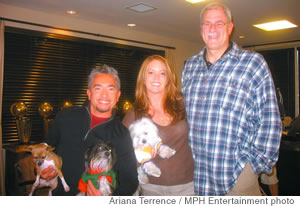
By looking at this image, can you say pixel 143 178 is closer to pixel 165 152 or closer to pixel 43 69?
pixel 165 152

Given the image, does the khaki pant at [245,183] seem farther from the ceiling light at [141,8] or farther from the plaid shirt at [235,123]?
the ceiling light at [141,8]

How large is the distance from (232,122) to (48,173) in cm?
101

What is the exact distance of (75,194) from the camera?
1354 millimetres

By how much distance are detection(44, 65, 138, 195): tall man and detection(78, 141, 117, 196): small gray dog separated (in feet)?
0.11

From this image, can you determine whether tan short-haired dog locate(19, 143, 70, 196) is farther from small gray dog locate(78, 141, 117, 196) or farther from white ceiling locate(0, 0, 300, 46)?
white ceiling locate(0, 0, 300, 46)

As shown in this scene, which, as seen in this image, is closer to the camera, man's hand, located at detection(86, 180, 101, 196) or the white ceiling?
man's hand, located at detection(86, 180, 101, 196)

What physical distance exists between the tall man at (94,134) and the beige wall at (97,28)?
3457mm

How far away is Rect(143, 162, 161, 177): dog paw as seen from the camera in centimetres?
161

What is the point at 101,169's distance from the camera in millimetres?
1276

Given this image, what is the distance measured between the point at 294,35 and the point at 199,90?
578 cm

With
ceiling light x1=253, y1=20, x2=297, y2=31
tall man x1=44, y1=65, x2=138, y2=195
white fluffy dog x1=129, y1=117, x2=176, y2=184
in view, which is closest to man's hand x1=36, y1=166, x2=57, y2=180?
tall man x1=44, y1=65, x2=138, y2=195

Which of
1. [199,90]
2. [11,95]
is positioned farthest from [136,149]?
[11,95]

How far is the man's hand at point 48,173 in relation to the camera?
1.31 metres

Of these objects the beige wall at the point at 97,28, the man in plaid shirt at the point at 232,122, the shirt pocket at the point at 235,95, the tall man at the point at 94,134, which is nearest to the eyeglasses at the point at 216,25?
the man in plaid shirt at the point at 232,122
